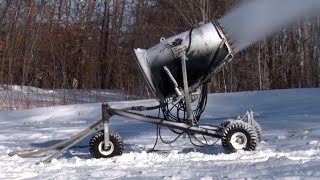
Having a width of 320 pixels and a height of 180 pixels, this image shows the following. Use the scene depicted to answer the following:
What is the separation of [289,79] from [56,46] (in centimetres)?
1662

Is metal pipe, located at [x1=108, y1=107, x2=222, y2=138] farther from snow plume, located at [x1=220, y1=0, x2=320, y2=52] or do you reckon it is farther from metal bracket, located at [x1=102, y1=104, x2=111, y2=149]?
snow plume, located at [x1=220, y1=0, x2=320, y2=52]

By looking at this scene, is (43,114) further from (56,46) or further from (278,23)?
(56,46)

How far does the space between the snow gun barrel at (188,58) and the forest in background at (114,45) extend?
1469 cm

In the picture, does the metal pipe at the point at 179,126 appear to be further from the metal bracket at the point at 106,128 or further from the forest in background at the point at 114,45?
the forest in background at the point at 114,45

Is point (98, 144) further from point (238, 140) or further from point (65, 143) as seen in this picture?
point (238, 140)

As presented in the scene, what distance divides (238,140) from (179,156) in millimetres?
822

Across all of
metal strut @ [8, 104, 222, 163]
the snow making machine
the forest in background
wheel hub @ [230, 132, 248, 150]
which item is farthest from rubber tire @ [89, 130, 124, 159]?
the forest in background

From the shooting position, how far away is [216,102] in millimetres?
16375

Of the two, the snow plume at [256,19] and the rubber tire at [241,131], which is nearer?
the rubber tire at [241,131]

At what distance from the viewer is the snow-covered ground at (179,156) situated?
19.8 ft

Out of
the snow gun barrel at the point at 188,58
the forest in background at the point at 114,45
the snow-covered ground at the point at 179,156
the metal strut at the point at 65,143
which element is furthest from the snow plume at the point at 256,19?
the forest in background at the point at 114,45

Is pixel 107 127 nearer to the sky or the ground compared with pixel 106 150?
nearer to the sky

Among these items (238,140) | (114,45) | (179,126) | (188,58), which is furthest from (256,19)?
(114,45)

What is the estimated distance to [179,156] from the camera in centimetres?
772
